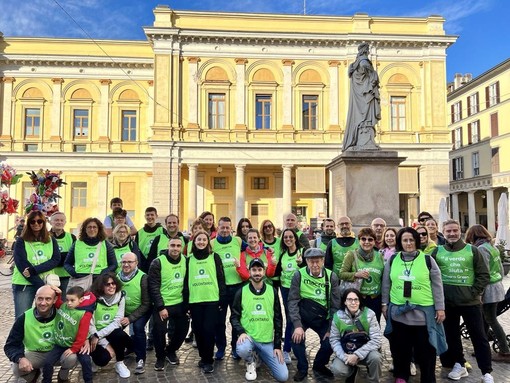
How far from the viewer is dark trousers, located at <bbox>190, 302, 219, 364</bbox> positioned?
5148 mm

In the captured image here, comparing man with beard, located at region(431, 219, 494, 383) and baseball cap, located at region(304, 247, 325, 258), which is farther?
baseball cap, located at region(304, 247, 325, 258)

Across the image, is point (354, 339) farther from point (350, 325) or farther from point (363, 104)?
point (363, 104)

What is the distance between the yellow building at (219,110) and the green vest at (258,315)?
72.3 ft

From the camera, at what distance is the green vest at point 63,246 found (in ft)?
18.8

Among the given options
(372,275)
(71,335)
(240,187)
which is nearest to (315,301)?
(372,275)

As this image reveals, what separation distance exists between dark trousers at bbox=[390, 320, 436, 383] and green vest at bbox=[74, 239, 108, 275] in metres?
3.71

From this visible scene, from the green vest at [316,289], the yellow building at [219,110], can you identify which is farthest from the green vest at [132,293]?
the yellow building at [219,110]

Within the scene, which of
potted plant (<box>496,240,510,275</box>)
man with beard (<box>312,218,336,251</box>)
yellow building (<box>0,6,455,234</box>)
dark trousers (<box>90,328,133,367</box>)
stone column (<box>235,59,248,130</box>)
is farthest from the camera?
stone column (<box>235,59,248,130</box>)

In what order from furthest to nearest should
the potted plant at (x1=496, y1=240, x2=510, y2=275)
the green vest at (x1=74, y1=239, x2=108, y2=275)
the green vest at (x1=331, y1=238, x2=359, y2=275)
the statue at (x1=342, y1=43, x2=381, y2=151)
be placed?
the potted plant at (x1=496, y1=240, x2=510, y2=275) < the statue at (x1=342, y1=43, x2=381, y2=151) < the green vest at (x1=331, y1=238, x2=359, y2=275) < the green vest at (x1=74, y1=239, x2=108, y2=275)

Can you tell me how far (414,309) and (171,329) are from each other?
3.06 m

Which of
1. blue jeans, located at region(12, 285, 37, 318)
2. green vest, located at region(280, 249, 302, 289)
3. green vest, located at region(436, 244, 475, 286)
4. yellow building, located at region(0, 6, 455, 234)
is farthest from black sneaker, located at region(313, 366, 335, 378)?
yellow building, located at region(0, 6, 455, 234)

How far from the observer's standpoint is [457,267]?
4727 mm

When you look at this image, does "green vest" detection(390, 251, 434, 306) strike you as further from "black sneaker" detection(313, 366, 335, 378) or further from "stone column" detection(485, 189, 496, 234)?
"stone column" detection(485, 189, 496, 234)

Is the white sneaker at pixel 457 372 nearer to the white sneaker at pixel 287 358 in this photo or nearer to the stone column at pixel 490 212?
the white sneaker at pixel 287 358
